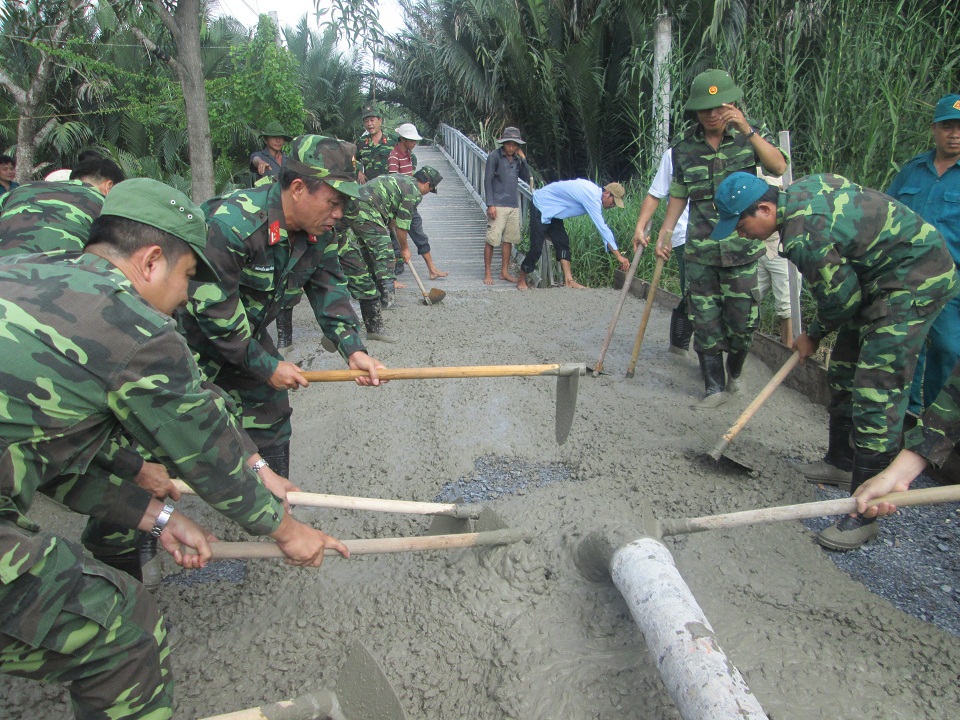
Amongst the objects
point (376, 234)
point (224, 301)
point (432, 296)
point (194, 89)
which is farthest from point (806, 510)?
point (194, 89)

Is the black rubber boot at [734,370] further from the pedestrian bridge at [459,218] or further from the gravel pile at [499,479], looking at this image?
the pedestrian bridge at [459,218]

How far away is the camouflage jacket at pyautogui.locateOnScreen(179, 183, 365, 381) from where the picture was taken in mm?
2777

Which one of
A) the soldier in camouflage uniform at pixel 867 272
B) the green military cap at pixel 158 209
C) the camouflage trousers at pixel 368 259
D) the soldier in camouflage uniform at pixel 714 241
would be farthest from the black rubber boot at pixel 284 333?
the green military cap at pixel 158 209

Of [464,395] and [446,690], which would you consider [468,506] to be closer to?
[446,690]

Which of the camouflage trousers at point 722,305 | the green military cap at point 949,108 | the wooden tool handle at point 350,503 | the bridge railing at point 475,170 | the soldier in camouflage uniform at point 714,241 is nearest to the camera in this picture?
the wooden tool handle at point 350,503

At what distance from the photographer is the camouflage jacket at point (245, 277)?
2.78m

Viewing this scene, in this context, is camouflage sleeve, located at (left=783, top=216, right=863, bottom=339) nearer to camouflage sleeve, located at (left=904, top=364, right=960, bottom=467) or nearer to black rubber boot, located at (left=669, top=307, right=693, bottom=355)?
camouflage sleeve, located at (left=904, top=364, right=960, bottom=467)

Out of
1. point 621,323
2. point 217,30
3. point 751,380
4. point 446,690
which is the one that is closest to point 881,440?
point 751,380

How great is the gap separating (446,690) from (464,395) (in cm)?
243

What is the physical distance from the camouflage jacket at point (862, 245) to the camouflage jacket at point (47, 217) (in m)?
2.92

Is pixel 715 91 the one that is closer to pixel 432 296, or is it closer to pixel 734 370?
pixel 734 370

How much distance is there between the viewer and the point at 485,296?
7.69 meters

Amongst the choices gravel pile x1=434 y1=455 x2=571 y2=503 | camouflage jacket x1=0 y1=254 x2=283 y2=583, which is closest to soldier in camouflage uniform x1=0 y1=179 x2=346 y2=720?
camouflage jacket x1=0 y1=254 x2=283 y2=583

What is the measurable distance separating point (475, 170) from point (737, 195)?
10.7 metres
